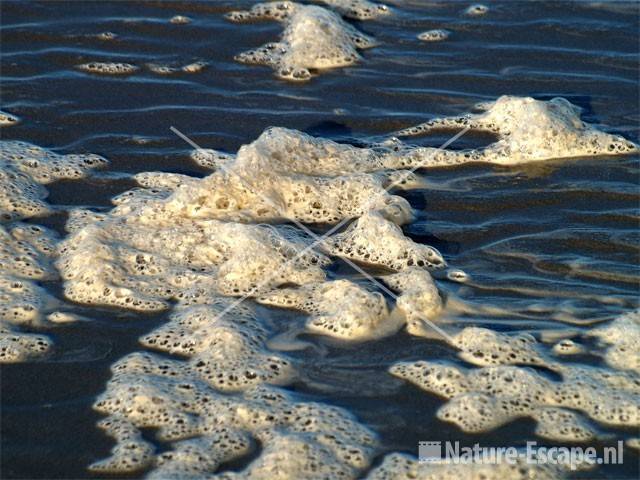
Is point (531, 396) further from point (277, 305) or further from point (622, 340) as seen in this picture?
point (277, 305)

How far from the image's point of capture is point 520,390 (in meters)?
3.80

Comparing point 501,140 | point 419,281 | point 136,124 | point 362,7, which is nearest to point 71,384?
point 419,281

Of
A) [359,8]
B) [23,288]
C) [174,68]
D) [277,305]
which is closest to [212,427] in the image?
[277,305]

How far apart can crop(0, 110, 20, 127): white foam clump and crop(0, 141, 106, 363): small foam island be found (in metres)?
0.20

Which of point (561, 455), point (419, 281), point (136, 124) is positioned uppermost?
point (136, 124)

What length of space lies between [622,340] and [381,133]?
201cm

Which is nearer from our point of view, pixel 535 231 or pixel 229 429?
pixel 229 429

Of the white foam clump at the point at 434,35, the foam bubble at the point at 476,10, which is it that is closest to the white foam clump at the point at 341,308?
the white foam clump at the point at 434,35

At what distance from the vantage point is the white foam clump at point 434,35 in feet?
21.0

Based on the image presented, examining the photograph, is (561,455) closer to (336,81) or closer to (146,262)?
(146,262)

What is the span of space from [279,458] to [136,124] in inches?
105

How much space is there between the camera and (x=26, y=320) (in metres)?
4.14

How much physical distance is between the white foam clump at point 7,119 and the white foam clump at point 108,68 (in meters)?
0.62

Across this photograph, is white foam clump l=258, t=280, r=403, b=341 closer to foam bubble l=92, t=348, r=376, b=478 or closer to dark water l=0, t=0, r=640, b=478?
dark water l=0, t=0, r=640, b=478
